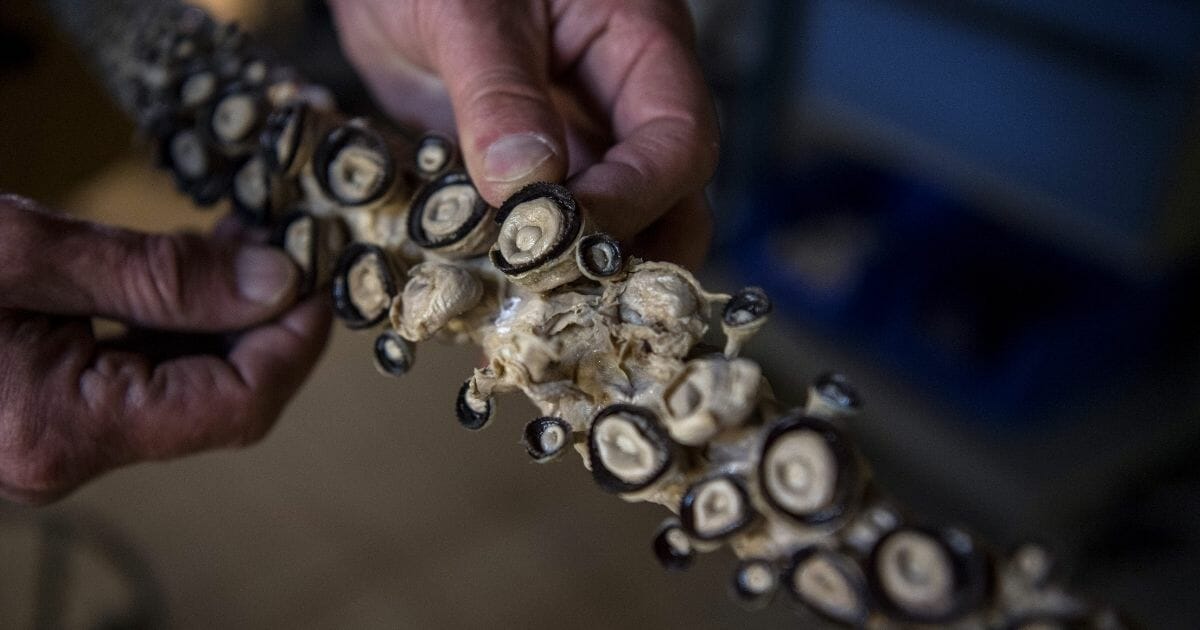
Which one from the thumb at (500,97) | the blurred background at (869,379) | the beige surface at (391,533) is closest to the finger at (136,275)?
the thumb at (500,97)

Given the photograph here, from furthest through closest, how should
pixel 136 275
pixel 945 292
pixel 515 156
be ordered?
pixel 945 292, pixel 136 275, pixel 515 156

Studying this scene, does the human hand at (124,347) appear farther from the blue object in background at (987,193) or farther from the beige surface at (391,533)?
the blue object in background at (987,193)

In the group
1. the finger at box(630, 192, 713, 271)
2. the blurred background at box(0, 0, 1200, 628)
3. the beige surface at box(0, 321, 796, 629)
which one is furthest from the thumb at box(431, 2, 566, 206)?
the blurred background at box(0, 0, 1200, 628)

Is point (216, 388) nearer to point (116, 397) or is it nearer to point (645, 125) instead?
point (116, 397)

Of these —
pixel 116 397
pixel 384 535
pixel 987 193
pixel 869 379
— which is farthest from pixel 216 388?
pixel 987 193

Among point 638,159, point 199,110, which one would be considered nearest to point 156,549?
point 199,110

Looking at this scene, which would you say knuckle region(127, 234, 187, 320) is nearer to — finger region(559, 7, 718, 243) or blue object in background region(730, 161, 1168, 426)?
finger region(559, 7, 718, 243)
